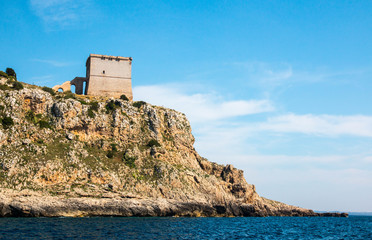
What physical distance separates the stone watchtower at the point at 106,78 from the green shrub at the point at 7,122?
23025mm

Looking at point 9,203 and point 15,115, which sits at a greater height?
point 15,115

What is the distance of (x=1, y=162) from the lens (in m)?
55.0

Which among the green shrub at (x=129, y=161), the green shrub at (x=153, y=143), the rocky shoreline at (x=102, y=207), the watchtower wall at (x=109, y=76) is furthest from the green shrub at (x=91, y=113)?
the rocky shoreline at (x=102, y=207)

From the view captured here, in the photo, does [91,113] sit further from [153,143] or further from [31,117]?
[153,143]

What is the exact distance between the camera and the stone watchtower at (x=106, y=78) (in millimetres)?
84375

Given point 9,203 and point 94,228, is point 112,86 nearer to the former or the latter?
point 9,203

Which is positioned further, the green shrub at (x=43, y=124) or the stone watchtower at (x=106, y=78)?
the stone watchtower at (x=106, y=78)

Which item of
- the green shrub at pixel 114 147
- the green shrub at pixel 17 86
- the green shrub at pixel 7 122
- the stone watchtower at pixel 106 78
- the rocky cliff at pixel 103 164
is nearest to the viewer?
the rocky cliff at pixel 103 164

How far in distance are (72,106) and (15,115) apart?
10.6 meters

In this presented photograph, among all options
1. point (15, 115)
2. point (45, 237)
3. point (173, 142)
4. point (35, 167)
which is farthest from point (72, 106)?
point (45, 237)

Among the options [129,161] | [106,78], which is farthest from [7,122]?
[106,78]

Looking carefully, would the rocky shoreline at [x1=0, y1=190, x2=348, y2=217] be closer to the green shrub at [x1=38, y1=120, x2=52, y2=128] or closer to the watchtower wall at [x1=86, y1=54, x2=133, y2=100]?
the green shrub at [x1=38, y1=120, x2=52, y2=128]

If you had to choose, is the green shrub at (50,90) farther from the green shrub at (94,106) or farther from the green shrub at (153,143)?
the green shrub at (153,143)

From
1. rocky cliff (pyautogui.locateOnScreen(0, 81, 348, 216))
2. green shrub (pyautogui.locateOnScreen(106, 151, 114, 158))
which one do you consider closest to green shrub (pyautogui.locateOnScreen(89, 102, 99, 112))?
rocky cliff (pyautogui.locateOnScreen(0, 81, 348, 216))
